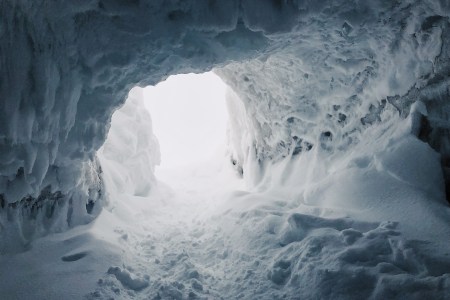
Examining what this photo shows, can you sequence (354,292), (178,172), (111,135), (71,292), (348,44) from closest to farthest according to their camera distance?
(354,292)
(71,292)
(348,44)
(111,135)
(178,172)

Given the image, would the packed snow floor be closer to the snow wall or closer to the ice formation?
the ice formation

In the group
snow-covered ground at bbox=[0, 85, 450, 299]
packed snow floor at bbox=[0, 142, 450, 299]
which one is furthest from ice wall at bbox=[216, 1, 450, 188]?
packed snow floor at bbox=[0, 142, 450, 299]

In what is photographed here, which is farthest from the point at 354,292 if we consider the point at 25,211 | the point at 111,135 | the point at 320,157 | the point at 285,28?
the point at 111,135

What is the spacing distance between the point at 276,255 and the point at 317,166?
2.32 m

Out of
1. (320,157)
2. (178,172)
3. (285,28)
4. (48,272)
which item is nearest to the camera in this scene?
(48,272)

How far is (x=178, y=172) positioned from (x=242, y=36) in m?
11.5

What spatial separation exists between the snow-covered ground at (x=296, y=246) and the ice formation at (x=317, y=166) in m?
0.02

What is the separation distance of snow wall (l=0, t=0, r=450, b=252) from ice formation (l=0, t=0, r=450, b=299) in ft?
0.05

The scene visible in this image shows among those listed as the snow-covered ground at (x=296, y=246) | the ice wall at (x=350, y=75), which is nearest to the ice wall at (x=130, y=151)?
the snow-covered ground at (x=296, y=246)

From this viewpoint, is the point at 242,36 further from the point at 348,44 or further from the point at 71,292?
the point at 71,292

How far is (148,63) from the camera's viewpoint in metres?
3.69

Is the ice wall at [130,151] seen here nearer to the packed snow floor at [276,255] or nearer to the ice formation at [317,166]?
the ice formation at [317,166]

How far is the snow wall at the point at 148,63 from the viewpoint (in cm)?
303

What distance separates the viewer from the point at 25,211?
3.74 m
